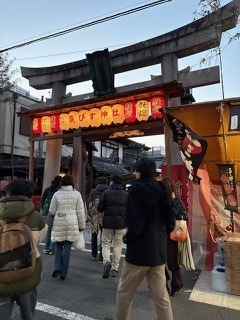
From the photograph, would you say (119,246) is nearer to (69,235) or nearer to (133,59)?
(69,235)

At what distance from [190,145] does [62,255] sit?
137 inches

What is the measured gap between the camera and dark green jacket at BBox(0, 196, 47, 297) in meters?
2.79

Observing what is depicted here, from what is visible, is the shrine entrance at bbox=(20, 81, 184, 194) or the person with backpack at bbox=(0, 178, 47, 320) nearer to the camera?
the person with backpack at bbox=(0, 178, 47, 320)

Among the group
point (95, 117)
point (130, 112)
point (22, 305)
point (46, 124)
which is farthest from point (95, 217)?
point (46, 124)

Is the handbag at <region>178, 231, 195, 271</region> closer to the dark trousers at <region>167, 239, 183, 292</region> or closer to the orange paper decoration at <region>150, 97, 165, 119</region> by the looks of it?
the dark trousers at <region>167, 239, 183, 292</region>

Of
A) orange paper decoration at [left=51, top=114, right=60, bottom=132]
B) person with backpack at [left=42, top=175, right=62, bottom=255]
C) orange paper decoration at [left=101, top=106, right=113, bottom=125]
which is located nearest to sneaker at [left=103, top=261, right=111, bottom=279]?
person with backpack at [left=42, top=175, right=62, bottom=255]

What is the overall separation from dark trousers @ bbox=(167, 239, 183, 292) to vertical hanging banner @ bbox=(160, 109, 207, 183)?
1709 millimetres

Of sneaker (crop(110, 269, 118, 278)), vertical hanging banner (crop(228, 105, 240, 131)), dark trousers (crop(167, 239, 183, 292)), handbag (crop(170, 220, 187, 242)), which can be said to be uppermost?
vertical hanging banner (crop(228, 105, 240, 131))

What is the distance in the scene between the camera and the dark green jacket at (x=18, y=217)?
2.79 meters

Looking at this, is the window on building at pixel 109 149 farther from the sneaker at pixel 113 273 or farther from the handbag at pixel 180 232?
the handbag at pixel 180 232

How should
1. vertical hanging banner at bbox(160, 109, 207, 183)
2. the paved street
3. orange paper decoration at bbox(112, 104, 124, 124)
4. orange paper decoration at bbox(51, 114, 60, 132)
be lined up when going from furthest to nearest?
1. orange paper decoration at bbox(51, 114, 60, 132)
2. orange paper decoration at bbox(112, 104, 124, 124)
3. vertical hanging banner at bbox(160, 109, 207, 183)
4. the paved street

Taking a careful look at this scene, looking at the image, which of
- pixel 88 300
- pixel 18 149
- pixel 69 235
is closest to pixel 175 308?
pixel 88 300

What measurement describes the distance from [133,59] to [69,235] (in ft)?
29.6

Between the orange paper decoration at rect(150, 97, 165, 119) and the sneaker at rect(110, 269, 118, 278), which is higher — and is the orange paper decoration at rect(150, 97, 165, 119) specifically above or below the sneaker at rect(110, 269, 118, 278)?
above
